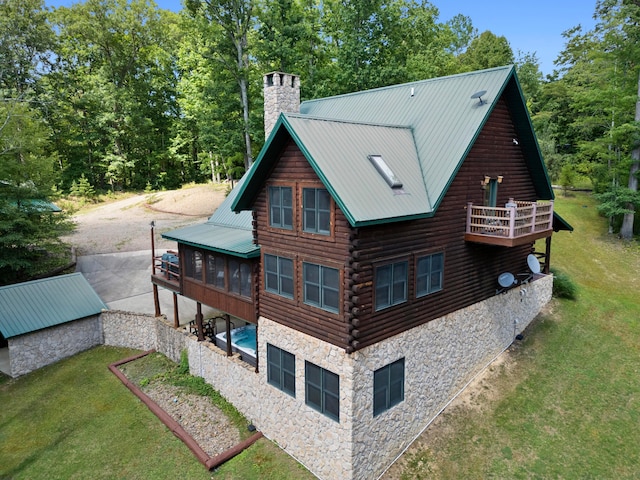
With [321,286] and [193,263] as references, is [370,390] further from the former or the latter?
[193,263]

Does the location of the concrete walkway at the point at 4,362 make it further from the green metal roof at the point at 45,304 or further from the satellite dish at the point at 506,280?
the satellite dish at the point at 506,280

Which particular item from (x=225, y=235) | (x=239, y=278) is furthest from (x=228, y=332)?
(x=225, y=235)

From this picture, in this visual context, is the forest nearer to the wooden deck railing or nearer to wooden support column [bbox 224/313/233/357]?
the wooden deck railing

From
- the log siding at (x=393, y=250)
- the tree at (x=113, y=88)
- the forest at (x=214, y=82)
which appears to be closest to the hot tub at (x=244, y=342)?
the log siding at (x=393, y=250)

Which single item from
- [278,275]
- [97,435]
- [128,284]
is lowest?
[97,435]

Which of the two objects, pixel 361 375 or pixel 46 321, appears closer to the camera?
pixel 361 375

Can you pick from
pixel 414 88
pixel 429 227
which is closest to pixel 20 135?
pixel 414 88
